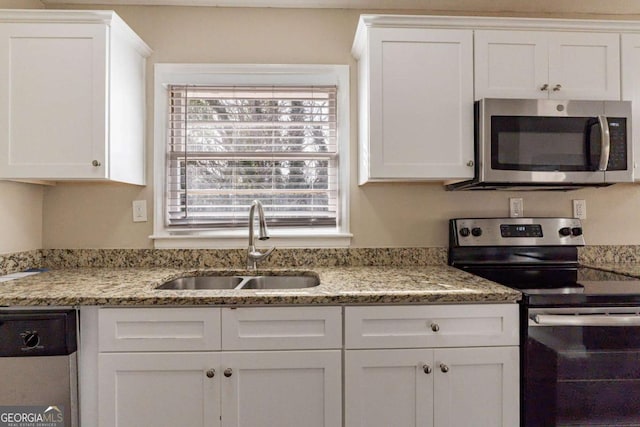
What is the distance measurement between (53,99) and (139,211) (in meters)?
0.66

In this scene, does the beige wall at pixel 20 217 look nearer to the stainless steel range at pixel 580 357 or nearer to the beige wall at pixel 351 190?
the beige wall at pixel 351 190

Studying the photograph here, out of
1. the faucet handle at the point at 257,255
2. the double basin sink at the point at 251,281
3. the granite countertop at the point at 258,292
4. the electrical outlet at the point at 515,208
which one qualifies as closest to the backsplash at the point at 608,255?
the electrical outlet at the point at 515,208

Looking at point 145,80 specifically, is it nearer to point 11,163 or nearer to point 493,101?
point 11,163

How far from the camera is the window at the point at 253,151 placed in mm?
2092

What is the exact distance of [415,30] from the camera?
1.77m

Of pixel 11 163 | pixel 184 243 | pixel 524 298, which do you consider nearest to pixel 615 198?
pixel 524 298

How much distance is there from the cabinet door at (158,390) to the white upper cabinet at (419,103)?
3.64 feet

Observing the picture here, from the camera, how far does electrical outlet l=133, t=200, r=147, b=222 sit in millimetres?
2055

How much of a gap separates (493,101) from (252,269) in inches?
55.7

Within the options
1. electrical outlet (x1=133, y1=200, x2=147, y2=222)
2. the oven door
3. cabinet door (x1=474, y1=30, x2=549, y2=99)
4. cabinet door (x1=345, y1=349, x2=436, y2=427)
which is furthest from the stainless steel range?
electrical outlet (x1=133, y1=200, x2=147, y2=222)

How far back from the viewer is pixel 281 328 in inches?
56.3

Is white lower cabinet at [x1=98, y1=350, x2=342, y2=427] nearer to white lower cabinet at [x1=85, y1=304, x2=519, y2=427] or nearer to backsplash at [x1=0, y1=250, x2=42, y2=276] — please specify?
white lower cabinet at [x1=85, y1=304, x2=519, y2=427]

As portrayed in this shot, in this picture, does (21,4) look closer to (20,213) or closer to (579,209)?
(20,213)

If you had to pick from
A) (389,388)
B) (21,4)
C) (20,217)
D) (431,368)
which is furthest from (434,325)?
(21,4)
